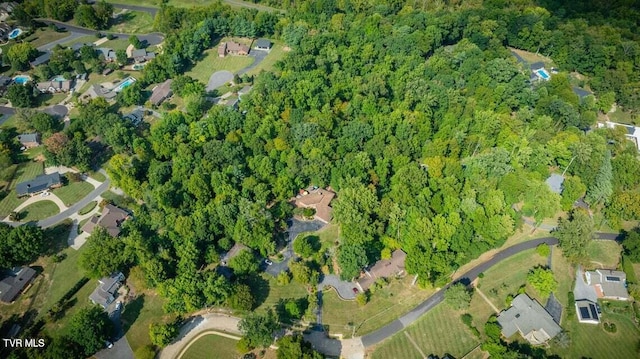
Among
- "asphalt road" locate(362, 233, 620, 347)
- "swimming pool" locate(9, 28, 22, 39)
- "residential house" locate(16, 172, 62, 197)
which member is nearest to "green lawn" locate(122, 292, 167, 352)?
"asphalt road" locate(362, 233, 620, 347)

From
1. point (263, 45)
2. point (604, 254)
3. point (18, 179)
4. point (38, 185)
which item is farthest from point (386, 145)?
point (18, 179)

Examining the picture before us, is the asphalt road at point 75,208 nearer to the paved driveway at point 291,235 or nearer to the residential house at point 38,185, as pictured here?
the residential house at point 38,185

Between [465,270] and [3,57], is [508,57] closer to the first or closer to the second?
[465,270]

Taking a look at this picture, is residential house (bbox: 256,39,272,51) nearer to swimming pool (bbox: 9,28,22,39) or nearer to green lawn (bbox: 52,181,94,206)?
green lawn (bbox: 52,181,94,206)

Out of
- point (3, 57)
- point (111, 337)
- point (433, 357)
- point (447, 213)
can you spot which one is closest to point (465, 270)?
point (447, 213)

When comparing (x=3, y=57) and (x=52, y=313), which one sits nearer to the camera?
(x=52, y=313)

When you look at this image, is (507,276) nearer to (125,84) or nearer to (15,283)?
(15,283)
